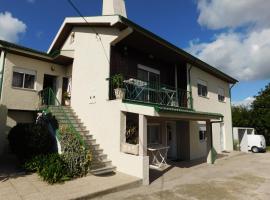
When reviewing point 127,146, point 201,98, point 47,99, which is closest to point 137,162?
point 127,146

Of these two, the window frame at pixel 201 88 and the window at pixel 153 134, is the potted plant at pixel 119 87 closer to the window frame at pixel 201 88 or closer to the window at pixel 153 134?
the window at pixel 153 134

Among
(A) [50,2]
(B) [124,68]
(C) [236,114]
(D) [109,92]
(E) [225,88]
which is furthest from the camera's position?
(C) [236,114]

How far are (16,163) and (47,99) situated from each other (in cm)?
388

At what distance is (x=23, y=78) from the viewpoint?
13555 millimetres

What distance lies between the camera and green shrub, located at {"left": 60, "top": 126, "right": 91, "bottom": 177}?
353 inches

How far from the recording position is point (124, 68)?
40.6 ft

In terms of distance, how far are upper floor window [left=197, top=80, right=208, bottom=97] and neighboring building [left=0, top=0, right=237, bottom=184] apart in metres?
0.08

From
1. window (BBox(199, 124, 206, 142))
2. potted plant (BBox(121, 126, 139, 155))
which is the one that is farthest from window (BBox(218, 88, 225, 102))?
potted plant (BBox(121, 126, 139, 155))

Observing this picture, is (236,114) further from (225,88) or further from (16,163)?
(16,163)

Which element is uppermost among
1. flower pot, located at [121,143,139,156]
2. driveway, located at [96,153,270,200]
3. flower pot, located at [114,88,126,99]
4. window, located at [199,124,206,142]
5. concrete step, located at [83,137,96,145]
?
flower pot, located at [114,88,126,99]

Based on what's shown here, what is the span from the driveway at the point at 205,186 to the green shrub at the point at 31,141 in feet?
15.2

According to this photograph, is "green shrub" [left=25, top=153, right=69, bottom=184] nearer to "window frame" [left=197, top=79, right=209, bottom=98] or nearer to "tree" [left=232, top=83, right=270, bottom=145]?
"window frame" [left=197, top=79, right=209, bottom=98]

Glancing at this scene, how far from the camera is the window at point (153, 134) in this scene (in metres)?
13.1

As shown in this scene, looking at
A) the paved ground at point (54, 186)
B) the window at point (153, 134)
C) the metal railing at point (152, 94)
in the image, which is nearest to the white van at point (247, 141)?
the metal railing at point (152, 94)
